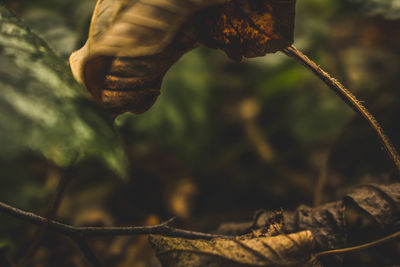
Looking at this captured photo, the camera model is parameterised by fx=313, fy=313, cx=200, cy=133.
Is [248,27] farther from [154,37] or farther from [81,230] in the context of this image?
[81,230]

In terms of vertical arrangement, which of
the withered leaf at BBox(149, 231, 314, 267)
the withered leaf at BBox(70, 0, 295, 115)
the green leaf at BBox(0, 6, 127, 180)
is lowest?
the withered leaf at BBox(149, 231, 314, 267)

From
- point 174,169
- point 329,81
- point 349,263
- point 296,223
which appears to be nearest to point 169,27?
point 329,81

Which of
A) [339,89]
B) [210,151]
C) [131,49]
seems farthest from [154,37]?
[210,151]

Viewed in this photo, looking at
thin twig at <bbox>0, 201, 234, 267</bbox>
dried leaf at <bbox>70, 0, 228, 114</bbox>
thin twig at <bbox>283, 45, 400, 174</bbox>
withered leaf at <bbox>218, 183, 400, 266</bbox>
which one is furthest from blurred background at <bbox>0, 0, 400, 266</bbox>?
dried leaf at <bbox>70, 0, 228, 114</bbox>

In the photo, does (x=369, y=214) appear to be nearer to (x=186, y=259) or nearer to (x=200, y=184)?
(x=186, y=259)

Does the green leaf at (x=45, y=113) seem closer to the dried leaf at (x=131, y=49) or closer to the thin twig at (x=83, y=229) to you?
the dried leaf at (x=131, y=49)

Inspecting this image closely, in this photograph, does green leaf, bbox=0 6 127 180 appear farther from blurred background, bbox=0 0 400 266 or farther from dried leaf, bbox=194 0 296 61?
blurred background, bbox=0 0 400 266

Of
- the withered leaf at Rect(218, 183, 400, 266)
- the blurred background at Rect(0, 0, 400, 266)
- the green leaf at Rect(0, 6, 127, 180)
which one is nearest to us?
the green leaf at Rect(0, 6, 127, 180)
